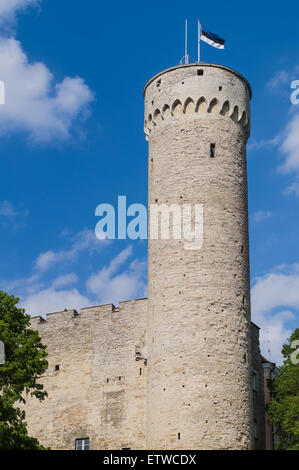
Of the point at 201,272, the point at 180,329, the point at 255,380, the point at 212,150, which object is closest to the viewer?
the point at 180,329

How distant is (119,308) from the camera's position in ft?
117

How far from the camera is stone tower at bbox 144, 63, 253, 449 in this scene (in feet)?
96.1

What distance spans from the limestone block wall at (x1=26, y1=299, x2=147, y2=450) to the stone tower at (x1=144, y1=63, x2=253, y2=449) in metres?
2.65

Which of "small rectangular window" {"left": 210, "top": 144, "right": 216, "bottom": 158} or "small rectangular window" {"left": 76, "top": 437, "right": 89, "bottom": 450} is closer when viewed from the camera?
"small rectangular window" {"left": 210, "top": 144, "right": 216, "bottom": 158}

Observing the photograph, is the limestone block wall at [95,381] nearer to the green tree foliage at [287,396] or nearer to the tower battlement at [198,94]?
the green tree foliage at [287,396]

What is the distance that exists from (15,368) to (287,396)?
11862 millimetres

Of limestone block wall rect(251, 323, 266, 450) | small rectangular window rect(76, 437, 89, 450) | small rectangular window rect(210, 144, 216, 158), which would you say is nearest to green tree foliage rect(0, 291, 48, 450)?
small rectangular window rect(76, 437, 89, 450)

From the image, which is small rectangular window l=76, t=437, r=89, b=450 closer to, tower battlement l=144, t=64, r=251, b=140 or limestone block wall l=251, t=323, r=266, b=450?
limestone block wall l=251, t=323, r=266, b=450

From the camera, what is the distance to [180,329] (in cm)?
3025

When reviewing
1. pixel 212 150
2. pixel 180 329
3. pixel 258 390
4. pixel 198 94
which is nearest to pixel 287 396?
pixel 258 390

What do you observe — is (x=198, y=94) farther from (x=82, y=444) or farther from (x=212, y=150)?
(x=82, y=444)

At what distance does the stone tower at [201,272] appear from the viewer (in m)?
29.3

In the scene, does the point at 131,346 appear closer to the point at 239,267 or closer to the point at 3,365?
the point at 239,267

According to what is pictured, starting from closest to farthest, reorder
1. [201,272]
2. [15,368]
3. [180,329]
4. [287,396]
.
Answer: [15,368] → [180,329] → [201,272] → [287,396]
